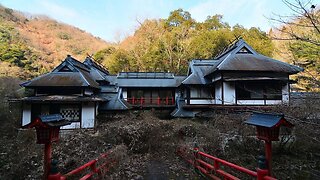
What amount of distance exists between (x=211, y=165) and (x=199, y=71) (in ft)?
48.3

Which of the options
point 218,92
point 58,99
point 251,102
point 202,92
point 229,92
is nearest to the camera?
point 58,99

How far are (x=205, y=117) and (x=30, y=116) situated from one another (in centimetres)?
1380

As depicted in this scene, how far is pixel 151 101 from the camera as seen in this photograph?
2498 centimetres

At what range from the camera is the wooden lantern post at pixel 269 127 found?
4.41 meters

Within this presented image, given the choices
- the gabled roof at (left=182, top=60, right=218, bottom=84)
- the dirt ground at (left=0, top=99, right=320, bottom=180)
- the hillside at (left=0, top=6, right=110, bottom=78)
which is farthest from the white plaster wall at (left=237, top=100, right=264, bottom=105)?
the hillside at (left=0, top=6, right=110, bottom=78)

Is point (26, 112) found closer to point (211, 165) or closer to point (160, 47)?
point (211, 165)

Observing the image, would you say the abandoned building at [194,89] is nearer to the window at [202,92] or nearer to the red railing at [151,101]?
the window at [202,92]

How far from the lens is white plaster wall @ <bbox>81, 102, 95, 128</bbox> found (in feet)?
53.5

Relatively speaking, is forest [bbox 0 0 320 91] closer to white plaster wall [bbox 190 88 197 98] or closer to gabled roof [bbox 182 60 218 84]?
gabled roof [bbox 182 60 218 84]

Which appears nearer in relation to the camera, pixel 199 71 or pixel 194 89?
pixel 194 89

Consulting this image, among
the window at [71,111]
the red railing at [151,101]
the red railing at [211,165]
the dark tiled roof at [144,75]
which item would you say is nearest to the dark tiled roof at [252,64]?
the red railing at [211,165]

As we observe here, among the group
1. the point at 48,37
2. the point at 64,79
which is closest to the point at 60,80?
the point at 64,79

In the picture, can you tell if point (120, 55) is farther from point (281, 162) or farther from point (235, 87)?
point (281, 162)

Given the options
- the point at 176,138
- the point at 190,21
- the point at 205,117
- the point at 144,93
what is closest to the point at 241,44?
the point at 205,117
